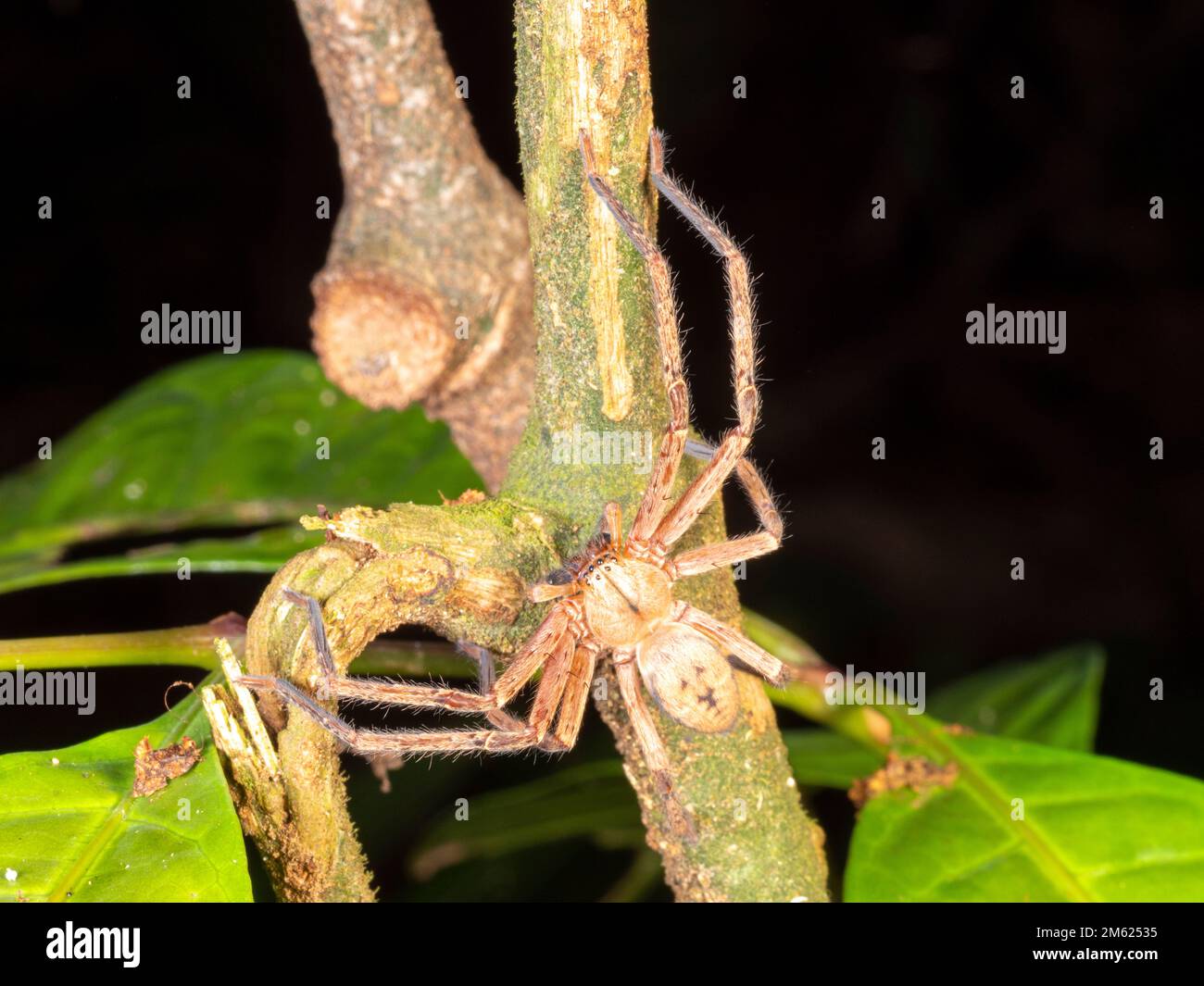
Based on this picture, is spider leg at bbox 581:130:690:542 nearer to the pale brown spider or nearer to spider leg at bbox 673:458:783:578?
the pale brown spider

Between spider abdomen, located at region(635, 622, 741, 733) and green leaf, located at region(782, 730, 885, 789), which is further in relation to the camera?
green leaf, located at region(782, 730, 885, 789)

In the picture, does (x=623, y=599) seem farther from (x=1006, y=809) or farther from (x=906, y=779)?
(x=1006, y=809)

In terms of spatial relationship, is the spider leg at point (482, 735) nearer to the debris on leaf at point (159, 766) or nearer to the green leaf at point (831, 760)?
the debris on leaf at point (159, 766)

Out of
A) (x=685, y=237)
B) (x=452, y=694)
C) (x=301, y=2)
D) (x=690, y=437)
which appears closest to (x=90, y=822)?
(x=452, y=694)

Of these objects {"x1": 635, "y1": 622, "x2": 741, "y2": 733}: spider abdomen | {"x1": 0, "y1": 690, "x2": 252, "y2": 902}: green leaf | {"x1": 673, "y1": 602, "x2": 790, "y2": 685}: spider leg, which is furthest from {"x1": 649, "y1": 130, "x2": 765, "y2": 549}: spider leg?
{"x1": 0, "y1": 690, "x2": 252, "y2": 902}: green leaf

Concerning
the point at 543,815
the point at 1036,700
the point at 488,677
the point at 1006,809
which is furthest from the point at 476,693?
the point at 1036,700

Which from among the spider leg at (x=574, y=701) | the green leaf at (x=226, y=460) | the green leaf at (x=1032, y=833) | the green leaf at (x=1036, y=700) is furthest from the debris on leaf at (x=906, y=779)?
the green leaf at (x=226, y=460)
